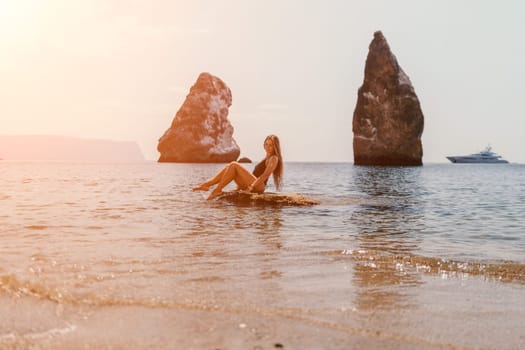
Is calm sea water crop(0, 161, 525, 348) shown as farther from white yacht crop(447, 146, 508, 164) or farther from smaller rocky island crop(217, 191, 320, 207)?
white yacht crop(447, 146, 508, 164)

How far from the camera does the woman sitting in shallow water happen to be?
1321 cm

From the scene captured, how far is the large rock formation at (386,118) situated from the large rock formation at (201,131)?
183ft

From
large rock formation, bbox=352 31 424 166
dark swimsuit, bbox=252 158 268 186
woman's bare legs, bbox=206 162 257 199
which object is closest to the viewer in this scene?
dark swimsuit, bbox=252 158 268 186

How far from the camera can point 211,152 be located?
138375 millimetres

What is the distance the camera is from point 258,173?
13891 mm

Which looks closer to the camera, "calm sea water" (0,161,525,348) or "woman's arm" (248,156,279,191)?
"calm sea water" (0,161,525,348)

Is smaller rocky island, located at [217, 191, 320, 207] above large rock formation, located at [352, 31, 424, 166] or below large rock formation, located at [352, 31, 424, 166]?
below

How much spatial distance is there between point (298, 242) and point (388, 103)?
296 feet

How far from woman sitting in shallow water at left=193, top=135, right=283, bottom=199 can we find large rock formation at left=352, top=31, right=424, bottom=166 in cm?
8134

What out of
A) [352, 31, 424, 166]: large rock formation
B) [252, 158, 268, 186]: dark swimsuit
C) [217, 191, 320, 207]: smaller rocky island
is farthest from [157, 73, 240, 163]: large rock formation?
[217, 191, 320, 207]: smaller rocky island

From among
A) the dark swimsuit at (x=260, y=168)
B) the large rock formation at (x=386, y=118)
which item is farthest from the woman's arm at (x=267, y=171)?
the large rock formation at (x=386, y=118)

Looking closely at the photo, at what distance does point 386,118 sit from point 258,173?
8332cm

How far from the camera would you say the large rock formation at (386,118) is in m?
92.0

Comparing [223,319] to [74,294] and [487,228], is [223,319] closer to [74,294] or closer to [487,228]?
[74,294]
